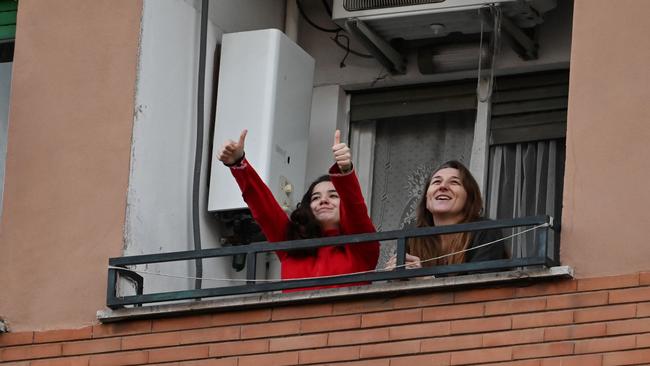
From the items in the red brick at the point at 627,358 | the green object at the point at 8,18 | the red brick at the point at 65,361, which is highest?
the green object at the point at 8,18

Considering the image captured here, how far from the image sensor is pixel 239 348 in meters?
13.4

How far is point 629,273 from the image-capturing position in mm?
12641

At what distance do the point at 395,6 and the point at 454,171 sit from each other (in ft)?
5.17

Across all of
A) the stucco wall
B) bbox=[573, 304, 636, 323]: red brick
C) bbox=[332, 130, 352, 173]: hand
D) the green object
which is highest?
the green object

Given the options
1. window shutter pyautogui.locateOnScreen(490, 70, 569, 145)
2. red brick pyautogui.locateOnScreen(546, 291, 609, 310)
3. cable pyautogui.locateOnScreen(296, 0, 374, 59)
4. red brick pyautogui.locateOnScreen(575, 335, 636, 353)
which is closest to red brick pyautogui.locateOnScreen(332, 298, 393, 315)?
red brick pyautogui.locateOnScreen(546, 291, 609, 310)

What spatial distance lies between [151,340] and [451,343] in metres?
1.79

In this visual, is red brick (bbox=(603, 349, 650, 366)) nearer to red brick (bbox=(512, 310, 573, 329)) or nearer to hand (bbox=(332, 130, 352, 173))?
red brick (bbox=(512, 310, 573, 329))

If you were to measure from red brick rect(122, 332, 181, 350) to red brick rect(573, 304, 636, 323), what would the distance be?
229 centimetres

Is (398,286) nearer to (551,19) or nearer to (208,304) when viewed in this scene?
(208,304)

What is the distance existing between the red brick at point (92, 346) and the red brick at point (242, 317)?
59 centimetres

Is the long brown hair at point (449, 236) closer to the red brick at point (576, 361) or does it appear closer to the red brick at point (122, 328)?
the red brick at point (576, 361)

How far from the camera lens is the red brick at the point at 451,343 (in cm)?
1285

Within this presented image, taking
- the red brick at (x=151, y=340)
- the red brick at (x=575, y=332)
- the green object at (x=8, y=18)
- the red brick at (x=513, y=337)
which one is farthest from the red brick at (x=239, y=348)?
the green object at (x=8, y=18)

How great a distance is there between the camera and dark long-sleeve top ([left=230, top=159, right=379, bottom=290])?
1342 centimetres
